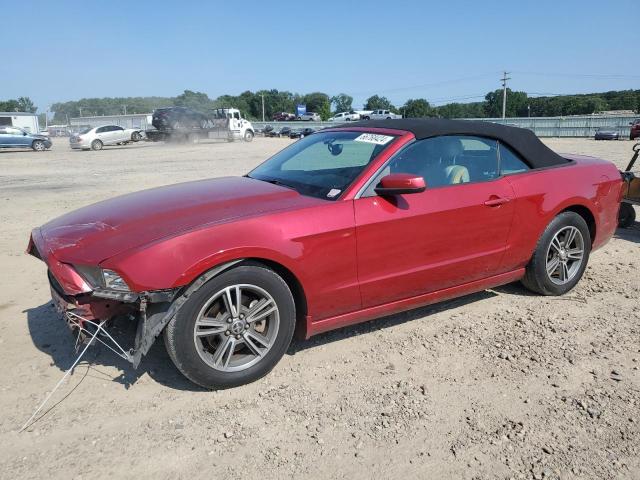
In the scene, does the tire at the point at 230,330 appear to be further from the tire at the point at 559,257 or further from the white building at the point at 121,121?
the white building at the point at 121,121

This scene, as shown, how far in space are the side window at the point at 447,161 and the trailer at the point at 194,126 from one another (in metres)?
32.9

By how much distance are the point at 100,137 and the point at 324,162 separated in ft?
98.9

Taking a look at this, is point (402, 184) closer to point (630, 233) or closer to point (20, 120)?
point (630, 233)

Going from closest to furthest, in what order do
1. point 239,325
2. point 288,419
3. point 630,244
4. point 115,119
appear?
point 288,419 → point 239,325 → point 630,244 → point 115,119

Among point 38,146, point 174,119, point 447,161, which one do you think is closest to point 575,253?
point 447,161

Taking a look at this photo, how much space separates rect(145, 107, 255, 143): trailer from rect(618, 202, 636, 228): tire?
3154 centimetres

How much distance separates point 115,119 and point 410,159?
253 ft

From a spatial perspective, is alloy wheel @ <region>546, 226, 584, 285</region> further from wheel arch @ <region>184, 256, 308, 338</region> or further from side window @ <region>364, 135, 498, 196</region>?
wheel arch @ <region>184, 256, 308, 338</region>

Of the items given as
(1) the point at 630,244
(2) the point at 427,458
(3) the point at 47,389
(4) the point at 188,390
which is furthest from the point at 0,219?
(1) the point at 630,244

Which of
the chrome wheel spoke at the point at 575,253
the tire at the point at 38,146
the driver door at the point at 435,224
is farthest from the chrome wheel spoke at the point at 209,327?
the tire at the point at 38,146

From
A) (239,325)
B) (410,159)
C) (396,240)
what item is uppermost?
(410,159)

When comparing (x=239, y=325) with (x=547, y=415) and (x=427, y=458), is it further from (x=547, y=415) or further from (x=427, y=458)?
(x=547, y=415)

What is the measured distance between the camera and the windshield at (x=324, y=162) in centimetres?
355

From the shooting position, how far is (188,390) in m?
3.10
